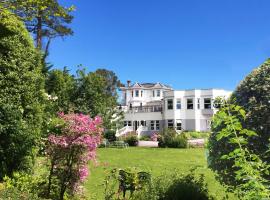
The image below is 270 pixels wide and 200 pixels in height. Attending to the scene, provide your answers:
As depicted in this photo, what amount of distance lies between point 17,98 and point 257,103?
24.1ft

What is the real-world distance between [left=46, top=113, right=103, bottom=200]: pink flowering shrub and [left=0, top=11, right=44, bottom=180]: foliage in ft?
7.57

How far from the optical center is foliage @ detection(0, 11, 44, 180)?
A: 12.0 meters

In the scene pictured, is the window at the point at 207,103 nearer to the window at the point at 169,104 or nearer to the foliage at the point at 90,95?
the window at the point at 169,104

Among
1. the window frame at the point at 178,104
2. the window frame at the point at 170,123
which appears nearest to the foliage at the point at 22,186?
the window frame at the point at 178,104

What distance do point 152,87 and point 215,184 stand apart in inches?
2844

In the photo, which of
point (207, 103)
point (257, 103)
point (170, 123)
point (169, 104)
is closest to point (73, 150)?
point (257, 103)

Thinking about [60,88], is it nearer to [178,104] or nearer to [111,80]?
[178,104]

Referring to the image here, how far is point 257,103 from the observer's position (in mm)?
8492

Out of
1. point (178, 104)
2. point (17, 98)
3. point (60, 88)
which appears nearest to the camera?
point (17, 98)

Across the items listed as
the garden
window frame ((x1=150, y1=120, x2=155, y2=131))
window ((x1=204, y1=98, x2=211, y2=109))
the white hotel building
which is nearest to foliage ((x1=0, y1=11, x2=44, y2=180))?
the garden

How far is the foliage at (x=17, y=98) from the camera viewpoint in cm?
1203

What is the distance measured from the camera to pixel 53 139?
985 centimetres

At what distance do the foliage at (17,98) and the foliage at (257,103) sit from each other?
6.71 meters

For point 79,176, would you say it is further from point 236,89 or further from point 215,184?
point 215,184
